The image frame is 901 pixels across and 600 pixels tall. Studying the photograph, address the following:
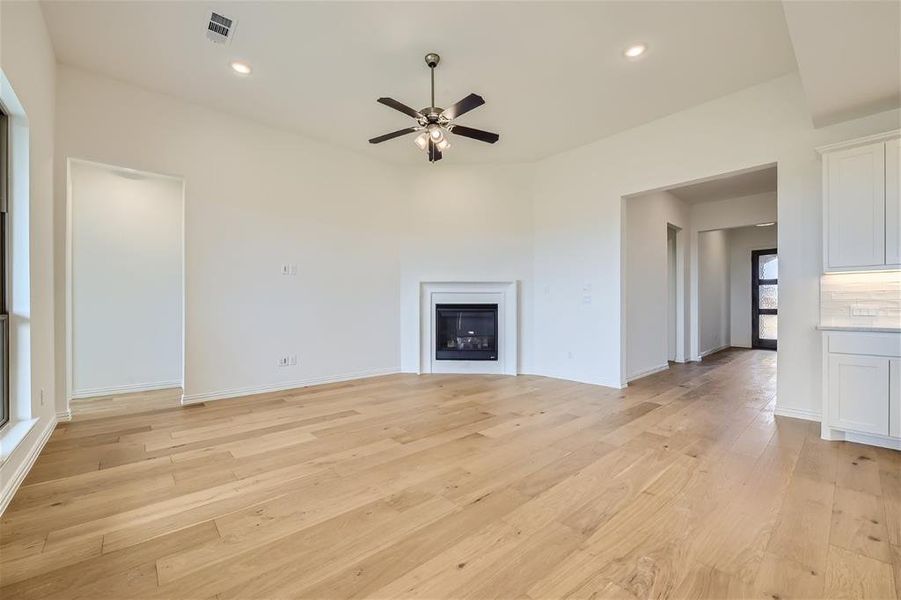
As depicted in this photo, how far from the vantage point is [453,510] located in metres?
1.95

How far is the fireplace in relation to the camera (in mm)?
5625

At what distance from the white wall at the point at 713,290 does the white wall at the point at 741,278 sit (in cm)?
24

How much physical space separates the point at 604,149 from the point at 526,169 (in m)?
1.17

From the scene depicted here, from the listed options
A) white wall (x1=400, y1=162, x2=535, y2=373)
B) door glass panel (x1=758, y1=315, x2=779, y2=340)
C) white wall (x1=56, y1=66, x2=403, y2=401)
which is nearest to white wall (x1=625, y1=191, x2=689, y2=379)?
white wall (x1=400, y1=162, x2=535, y2=373)

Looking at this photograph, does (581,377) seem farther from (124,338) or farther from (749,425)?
(124,338)

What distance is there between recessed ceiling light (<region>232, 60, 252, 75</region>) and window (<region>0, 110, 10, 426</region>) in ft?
5.14

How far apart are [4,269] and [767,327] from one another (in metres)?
11.7

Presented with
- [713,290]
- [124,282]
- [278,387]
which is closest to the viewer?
Result: [278,387]

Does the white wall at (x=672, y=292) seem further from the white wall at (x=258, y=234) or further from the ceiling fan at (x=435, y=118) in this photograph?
the ceiling fan at (x=435, y=118)

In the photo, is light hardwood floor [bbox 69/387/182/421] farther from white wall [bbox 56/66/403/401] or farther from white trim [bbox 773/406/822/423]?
white trim [bbox 773/406/822/423]

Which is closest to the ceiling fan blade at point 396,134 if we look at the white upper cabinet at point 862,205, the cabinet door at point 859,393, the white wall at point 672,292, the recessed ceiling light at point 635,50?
the recessed ceiling light at point 635,50

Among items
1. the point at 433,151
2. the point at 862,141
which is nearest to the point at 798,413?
the point at 862,141

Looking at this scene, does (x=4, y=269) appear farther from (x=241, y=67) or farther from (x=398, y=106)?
(x=398, y=106)

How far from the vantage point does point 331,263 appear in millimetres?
4957
